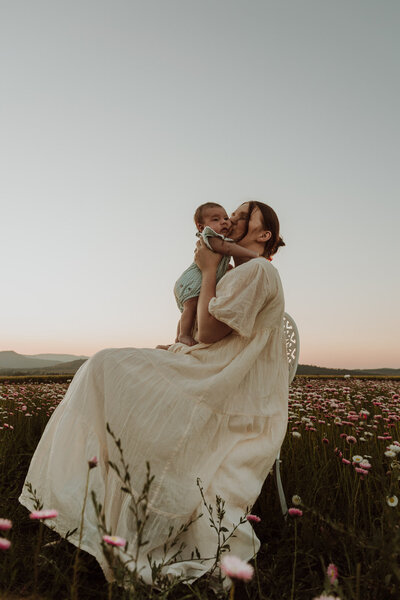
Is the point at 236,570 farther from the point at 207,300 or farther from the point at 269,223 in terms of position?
the point at 269,223

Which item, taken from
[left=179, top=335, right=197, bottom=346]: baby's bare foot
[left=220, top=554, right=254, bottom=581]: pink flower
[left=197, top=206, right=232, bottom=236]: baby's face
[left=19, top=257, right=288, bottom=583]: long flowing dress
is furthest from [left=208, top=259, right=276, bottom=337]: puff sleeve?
[left=220, top=554, right=254, bottom=581]: pink flower

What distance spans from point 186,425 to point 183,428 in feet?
0.07

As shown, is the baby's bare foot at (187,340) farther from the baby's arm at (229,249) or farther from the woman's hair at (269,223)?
the woman's hair at (269,223)

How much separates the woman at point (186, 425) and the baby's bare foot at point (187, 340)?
35 cm

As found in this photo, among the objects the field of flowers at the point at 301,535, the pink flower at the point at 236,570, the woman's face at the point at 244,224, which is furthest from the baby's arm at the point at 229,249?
the pink flower at the point at 236,570

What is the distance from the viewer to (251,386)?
241 centimetres

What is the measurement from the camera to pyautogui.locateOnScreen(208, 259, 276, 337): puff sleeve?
2.29 metres

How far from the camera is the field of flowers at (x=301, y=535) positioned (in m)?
1.46

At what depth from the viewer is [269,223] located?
2918 mm

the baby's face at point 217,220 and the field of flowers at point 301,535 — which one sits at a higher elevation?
the baby's face at point 217,220

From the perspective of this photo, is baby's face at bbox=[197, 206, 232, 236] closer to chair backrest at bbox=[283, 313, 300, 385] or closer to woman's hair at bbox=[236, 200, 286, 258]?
woman's hair at bbox=[236, 200, 286, 258]

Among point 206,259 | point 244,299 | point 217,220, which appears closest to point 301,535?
point 244,299

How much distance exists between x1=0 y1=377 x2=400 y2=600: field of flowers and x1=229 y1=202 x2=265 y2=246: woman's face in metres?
1.61

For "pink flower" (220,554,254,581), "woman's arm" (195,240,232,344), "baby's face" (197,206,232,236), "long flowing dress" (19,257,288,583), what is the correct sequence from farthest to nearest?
"baby's face" (197,206,232,236) → "woman's arm" (195,240,232,344) → "long flowing dress" (19,257,288,583) → "pink flower" (220,554,254,581)
